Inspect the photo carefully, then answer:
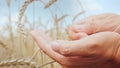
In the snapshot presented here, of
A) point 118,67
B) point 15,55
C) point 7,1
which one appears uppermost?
point 7,1

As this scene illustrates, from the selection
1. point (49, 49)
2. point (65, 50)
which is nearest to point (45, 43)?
point (49, 49)

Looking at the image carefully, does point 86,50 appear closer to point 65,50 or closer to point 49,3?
point 65,50

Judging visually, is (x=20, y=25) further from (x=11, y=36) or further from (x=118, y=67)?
(x=118, y=67)

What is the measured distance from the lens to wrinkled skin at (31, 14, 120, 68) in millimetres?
764

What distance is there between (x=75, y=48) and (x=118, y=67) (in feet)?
0.58

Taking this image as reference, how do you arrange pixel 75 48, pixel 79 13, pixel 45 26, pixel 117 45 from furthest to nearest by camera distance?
pixel 45 26
pixel 79 13
pixel 117 45
pixel 75 48

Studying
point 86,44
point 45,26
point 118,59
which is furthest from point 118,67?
point 45,26

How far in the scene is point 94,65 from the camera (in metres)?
0.84

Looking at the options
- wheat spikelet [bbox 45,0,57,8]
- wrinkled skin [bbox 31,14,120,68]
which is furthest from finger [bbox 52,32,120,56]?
wheat spikelet [bbox 45,0,57,8]

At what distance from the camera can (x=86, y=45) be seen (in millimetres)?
772

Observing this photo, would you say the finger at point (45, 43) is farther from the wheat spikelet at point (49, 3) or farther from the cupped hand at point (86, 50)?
the wheat spikelet at point (49, 3)

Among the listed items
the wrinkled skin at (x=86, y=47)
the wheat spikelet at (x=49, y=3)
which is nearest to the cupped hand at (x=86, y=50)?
the wrinkled skin at (x=86, y=47)

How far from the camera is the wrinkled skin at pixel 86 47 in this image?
76 centimetres

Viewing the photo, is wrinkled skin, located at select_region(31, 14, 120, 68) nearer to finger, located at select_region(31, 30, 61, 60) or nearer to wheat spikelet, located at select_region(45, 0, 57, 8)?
finger, located at select_region(31, 30, 61, 60)
